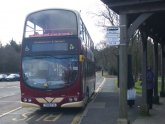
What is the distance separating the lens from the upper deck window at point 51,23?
63.0 ft

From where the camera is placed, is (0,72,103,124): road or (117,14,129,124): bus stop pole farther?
(0,72,103,124): road

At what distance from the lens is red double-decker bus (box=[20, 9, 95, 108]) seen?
18844mm

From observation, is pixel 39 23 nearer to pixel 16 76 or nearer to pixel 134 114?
pixel 134 114

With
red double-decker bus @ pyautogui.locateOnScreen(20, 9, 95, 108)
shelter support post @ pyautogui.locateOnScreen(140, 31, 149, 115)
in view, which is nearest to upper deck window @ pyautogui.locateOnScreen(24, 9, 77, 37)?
red double-decker bus @ pyautogui.locateOnScreen(20, 9, 95, 108)

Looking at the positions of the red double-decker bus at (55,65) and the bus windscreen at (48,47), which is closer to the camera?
the red double-decker bus at (55,65)

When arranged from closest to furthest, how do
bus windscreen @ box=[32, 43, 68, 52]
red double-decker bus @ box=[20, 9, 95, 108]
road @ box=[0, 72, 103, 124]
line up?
road @ box=[0, 72, 103, 124] → red double-decker bus @ box=[20, 9, 95, 108] → bus windscreen @ box=[32, 43, 68, 52]


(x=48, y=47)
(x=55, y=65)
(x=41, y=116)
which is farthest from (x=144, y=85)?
(x=48, y=47)

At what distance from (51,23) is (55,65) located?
185 cm

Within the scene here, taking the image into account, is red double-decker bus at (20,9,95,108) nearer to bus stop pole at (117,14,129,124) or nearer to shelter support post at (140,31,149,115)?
shelter support post at (140,31,149,115)

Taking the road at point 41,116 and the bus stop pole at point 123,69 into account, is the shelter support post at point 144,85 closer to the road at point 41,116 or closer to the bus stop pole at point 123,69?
the road at point 41,116

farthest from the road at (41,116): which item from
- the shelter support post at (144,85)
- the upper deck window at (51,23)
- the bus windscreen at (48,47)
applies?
the upper deck window at (51,23)

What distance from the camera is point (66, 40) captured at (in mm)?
19047

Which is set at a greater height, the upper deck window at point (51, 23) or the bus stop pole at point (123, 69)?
the upper deck window at point (51, 23)

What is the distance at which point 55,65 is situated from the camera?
62.6ft
